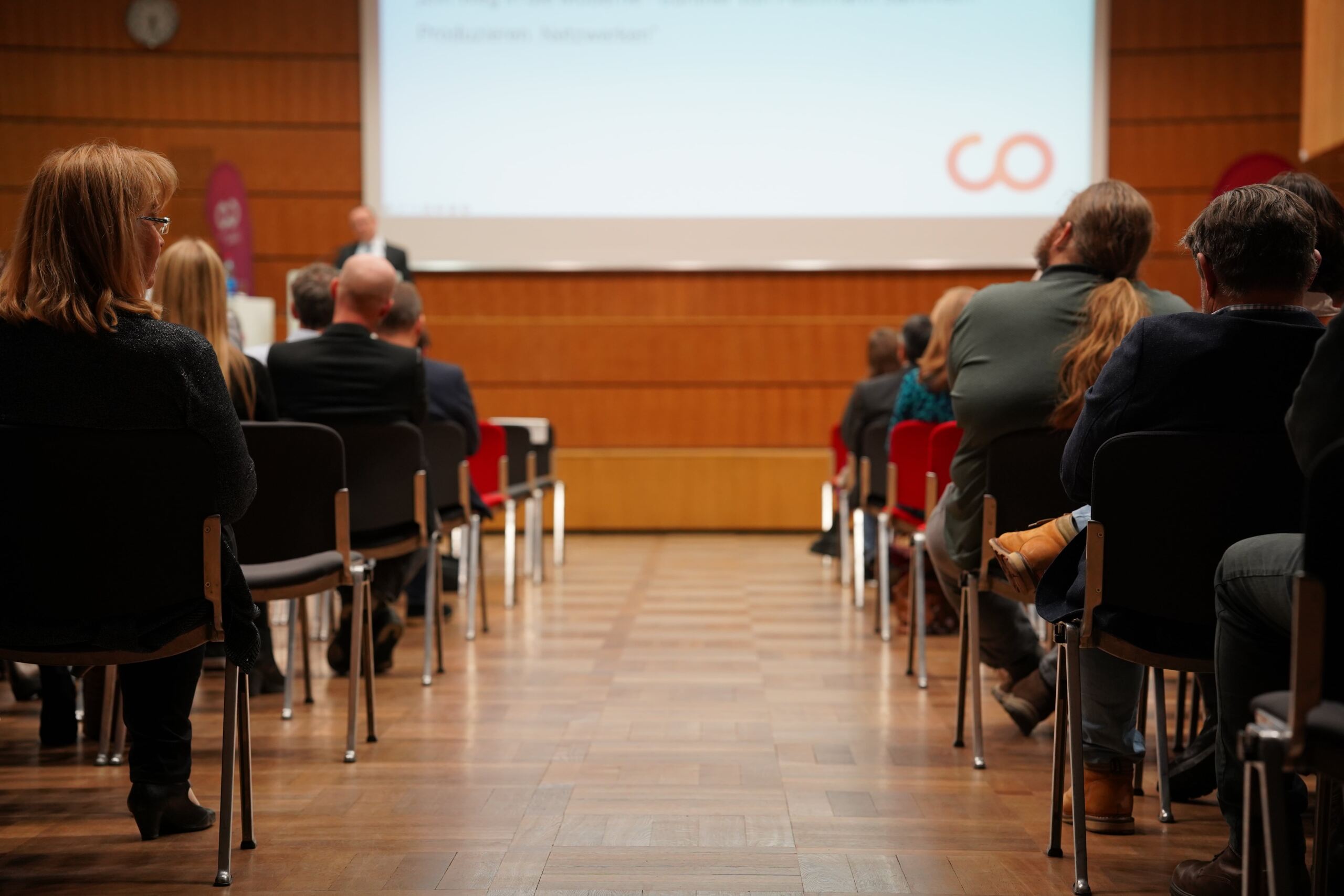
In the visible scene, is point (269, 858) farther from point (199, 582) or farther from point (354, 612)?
point (354, 612)

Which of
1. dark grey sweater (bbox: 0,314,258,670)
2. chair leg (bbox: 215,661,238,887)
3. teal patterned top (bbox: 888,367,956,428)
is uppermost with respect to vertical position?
dark grey sweater (bbox: 0,314,258,670)

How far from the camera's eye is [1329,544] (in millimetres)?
1277

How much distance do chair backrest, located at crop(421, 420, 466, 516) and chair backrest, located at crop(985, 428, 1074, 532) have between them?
1.89 meters

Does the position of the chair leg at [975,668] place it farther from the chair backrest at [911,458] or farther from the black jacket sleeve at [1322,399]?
the black jacket sleeve at [1322,399]

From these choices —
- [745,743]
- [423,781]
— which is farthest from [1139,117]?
[423,781]

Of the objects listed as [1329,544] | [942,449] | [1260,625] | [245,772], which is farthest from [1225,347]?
[245,772]

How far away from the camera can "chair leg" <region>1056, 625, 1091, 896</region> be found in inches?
77.5

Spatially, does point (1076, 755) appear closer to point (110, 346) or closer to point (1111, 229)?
point (1111, 229)

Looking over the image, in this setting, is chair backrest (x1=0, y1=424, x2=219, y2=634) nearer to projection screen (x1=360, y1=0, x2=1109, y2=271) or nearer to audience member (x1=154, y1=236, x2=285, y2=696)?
audience member (x1=154, y1=236, x2=285, y2=696)

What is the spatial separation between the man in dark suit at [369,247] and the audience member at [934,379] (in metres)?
3.53

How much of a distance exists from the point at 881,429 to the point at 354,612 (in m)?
2.23

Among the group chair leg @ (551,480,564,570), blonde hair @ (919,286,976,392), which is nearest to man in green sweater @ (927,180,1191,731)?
blonde hair @ (919,286,976,392)

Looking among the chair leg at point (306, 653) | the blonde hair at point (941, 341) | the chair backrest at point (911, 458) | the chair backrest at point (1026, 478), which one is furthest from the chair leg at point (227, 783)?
the blonde hair at point (941, 341)

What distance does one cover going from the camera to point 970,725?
10.4ft
